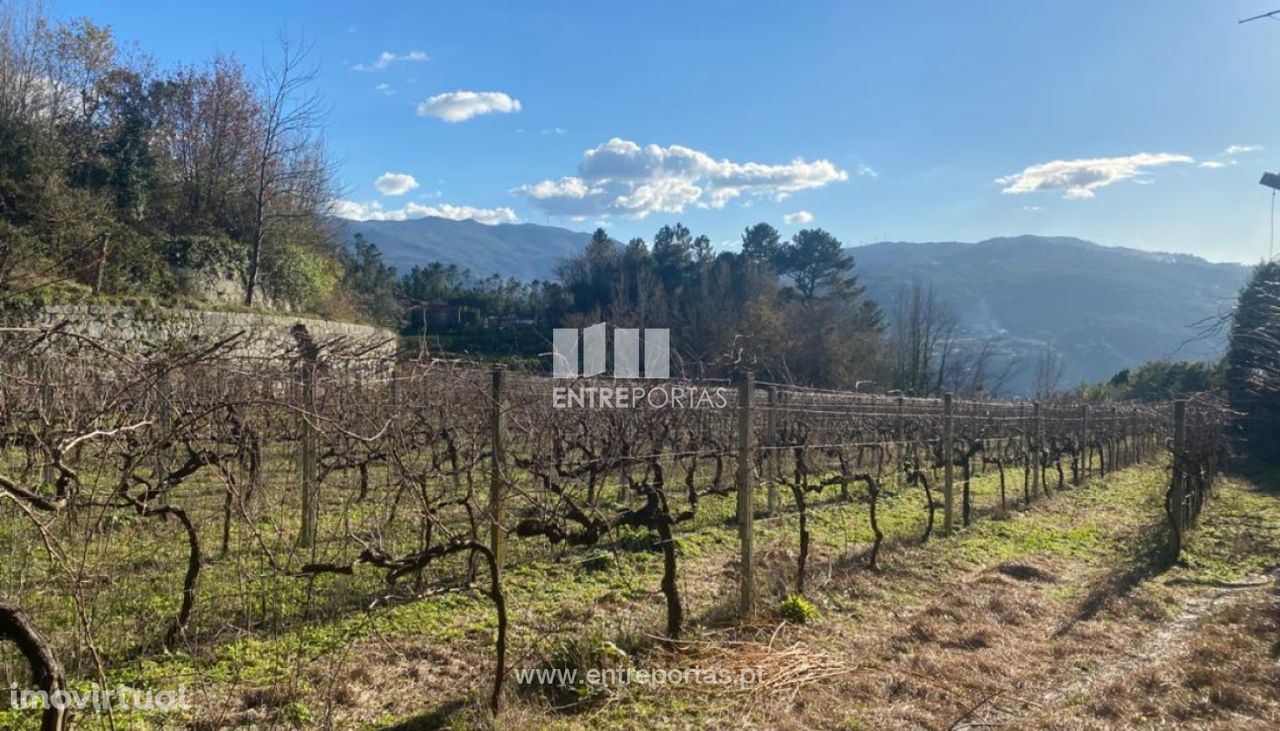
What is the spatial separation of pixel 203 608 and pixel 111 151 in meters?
17.8

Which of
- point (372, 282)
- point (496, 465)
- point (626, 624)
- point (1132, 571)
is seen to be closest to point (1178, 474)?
point (1132, 571)

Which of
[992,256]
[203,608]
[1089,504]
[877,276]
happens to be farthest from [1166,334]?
[203,608]

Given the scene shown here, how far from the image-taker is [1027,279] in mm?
98062

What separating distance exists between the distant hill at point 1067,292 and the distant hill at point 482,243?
164 ft

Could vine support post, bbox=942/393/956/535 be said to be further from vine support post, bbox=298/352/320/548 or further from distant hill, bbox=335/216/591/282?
distant hill, bbox=335/216/591/282

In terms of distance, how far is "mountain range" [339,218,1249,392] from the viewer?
6538 cm

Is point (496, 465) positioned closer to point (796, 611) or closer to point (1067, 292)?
point (796, 611)

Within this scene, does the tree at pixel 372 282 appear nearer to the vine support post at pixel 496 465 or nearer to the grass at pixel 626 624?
the grass at pixel 626 624

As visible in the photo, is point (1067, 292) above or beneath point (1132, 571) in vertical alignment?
above

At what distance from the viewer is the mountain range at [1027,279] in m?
65.4

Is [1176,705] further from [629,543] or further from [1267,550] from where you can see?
[1267,550]

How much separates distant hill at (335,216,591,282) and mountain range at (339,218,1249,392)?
1.18 feet

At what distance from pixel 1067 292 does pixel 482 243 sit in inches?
3515

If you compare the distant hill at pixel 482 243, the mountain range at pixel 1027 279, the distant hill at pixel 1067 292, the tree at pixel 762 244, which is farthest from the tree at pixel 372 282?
the distant hill at pixel 482 243
